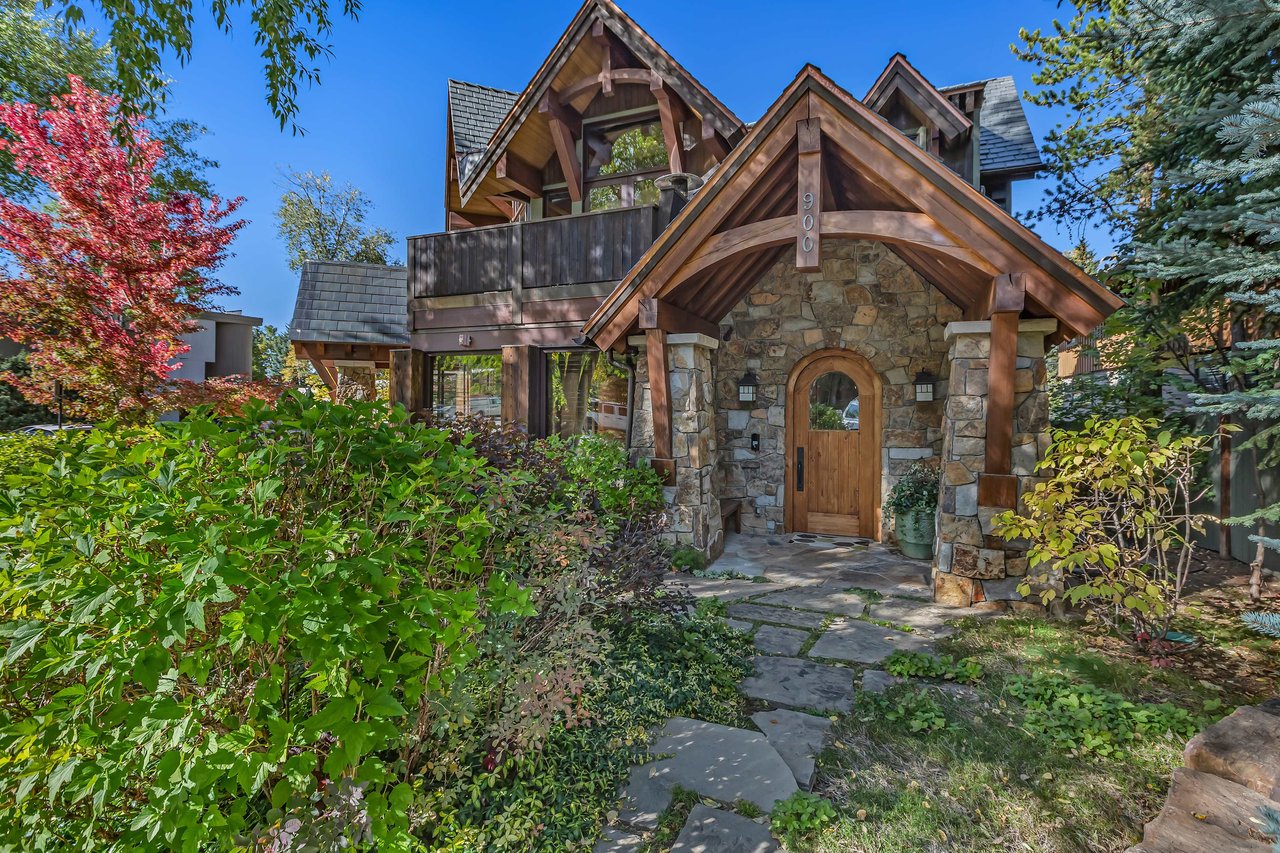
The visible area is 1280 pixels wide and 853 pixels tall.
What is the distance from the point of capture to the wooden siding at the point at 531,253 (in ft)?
24.0

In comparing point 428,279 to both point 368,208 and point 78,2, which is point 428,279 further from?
point 368,208

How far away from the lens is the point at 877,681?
346 centimetres

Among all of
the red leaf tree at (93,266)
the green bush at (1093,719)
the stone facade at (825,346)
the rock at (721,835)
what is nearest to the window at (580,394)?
the stone facade at (825,346)

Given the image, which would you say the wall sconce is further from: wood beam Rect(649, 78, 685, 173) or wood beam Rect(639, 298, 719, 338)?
wood beam Rect(649, 78, 685, 173)

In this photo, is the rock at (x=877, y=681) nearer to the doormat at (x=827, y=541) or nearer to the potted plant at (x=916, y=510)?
the potted plant at (x=916, y=510)

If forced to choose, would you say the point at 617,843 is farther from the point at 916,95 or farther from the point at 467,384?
the point at 916,95

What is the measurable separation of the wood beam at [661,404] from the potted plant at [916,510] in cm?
277

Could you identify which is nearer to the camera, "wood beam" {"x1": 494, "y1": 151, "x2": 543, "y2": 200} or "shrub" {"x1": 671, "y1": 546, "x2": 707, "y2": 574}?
"shrub" {"x1": 671, "y1": 546, "x2": 707, "y2": 574}

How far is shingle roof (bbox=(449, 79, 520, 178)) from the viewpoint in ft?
34.8

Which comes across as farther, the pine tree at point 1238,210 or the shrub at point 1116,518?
the shrub at point 1116,518

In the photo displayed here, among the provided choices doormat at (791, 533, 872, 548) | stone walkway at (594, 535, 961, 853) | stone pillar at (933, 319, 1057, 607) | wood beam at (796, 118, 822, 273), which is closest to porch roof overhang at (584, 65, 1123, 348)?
wood beam at (796, 118, 822, 273)

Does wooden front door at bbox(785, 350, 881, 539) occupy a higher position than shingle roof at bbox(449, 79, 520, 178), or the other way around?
shingle roof at bbox(449, 79, 520, 178)

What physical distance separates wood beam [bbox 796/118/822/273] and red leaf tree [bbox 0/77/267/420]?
6.94 meters

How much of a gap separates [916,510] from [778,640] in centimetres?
308
